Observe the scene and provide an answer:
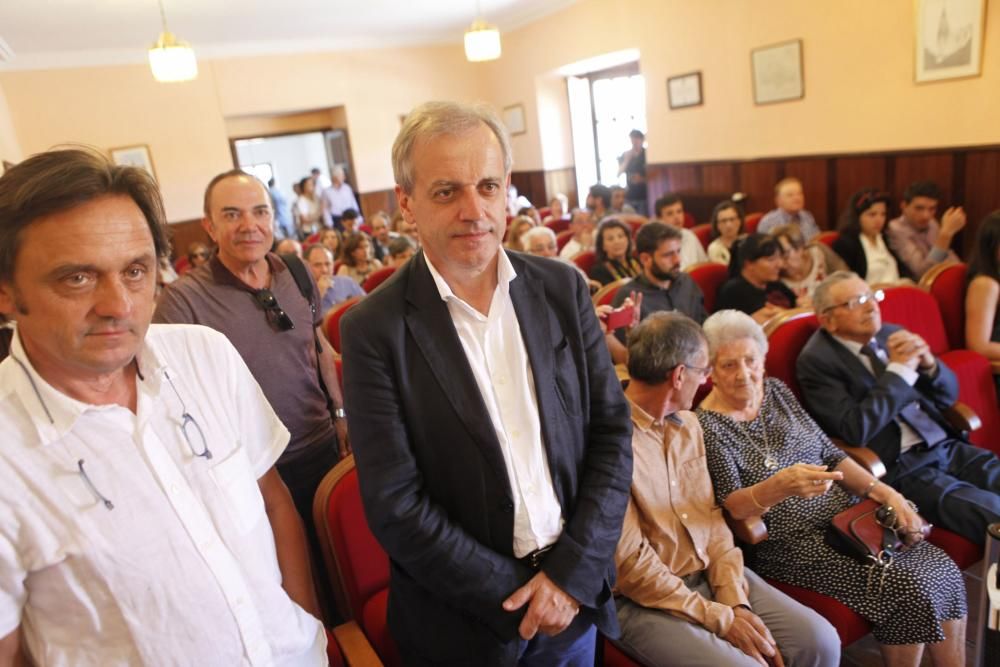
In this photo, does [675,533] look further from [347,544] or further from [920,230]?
[920,230]

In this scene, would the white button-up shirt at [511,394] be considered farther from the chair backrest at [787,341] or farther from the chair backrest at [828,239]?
the chair backrest at [828,239]

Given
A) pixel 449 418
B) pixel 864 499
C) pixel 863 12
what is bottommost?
pixel 864 499

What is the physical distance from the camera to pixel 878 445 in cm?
230

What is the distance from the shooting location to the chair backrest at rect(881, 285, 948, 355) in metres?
2.83

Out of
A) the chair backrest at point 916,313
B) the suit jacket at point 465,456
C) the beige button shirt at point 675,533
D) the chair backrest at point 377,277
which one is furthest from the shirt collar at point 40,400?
the chair backrest at point 377,277

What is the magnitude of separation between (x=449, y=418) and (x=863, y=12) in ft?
19.7

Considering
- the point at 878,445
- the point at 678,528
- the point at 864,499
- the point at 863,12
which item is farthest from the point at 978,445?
the point at 863,12

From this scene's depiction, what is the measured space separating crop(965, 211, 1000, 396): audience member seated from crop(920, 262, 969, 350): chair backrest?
0.07 meters

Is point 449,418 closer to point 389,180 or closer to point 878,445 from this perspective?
point 878,445

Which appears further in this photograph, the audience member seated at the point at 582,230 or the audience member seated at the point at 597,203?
the audience member seated at the point at 597,203

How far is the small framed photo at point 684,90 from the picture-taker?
735cm

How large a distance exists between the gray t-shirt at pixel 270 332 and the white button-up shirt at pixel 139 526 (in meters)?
0.84

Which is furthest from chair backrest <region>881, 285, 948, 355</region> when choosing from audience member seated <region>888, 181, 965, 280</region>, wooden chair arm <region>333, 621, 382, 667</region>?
wooden chair arm <region>333, 621, 382, 667</region>

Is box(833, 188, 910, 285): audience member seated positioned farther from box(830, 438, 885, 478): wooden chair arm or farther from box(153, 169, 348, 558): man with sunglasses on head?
box(153, 169, 348, 558): man with sunglasses on head
